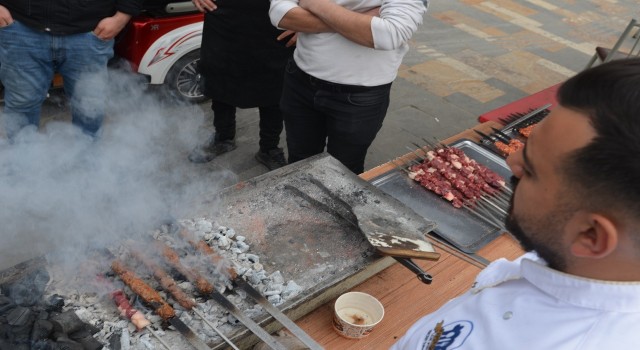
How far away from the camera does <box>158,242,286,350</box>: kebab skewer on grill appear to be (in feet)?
6.95

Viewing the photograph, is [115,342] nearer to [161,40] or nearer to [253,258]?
[253,258]

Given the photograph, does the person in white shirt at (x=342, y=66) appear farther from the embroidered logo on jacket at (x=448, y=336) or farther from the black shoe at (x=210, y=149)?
the embroidered logo on jacket at (x=448, y=336)

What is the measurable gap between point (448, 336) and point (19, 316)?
1.57 metres

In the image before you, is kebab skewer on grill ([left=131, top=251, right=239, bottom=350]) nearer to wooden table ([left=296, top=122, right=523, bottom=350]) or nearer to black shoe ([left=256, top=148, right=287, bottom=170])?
wooden table ([left=296, top=122, right=523, bottom=350])

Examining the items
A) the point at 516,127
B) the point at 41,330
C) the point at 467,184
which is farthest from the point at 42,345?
the point at 516,127

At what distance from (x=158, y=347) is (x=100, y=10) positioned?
9.79 feet

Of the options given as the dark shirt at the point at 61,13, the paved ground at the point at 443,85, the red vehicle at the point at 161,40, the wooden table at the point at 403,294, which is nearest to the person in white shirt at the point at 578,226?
the wooden table at the point at 403,294

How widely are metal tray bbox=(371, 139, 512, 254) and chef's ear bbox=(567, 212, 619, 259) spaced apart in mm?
1780

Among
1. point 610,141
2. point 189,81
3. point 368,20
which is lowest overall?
point 189,81

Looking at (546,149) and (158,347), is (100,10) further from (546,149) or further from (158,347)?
(546,149)

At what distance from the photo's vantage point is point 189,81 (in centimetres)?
593

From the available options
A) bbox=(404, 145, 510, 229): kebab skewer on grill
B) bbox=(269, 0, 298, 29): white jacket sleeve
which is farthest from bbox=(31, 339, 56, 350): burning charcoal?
bbox=(404, 145, 510, 229): kebab skewer on grill

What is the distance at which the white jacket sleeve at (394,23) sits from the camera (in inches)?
117

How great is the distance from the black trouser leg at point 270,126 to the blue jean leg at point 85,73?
1457 millimetres
